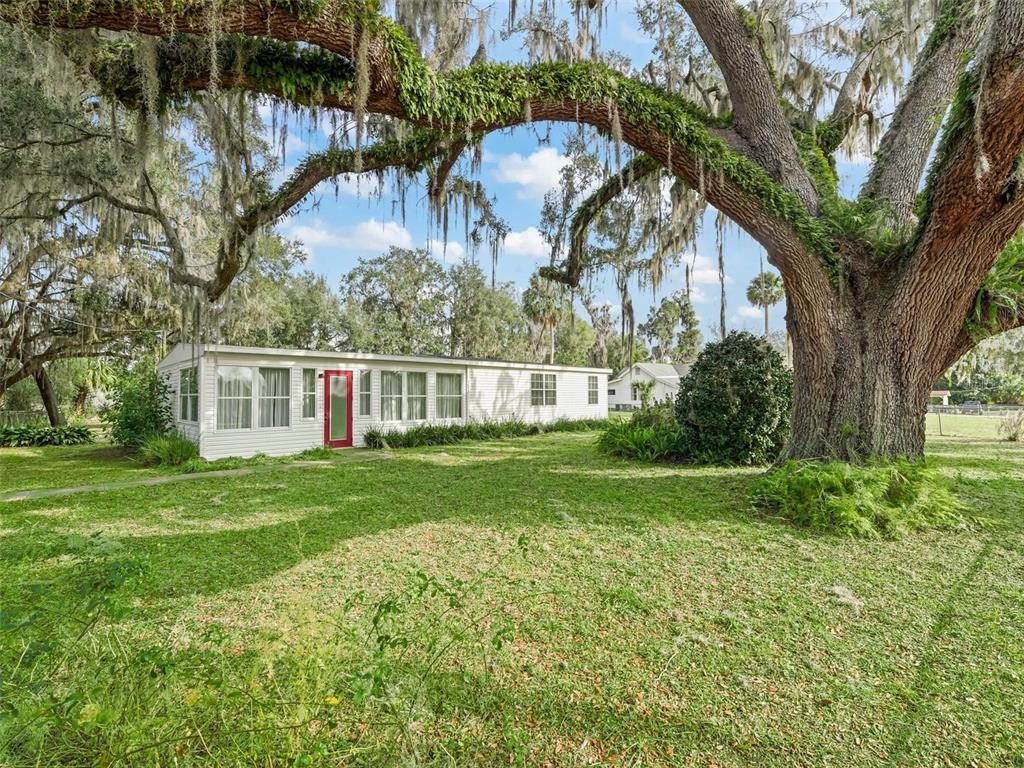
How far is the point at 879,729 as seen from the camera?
1814 mm

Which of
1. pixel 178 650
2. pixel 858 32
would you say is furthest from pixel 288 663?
pixel 858 32

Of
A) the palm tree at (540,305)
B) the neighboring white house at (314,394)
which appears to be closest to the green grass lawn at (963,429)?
the neighboring white house at (314,394)

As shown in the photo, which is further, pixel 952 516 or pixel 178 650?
pixel 952 516

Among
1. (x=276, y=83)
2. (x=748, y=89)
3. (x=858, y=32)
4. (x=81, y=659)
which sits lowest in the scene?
(x=81, y=659)

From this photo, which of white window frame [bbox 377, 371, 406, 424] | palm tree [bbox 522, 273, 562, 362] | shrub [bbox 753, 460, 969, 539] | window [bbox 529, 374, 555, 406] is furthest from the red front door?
palm tree [bbox 522, 273, 562, 362]

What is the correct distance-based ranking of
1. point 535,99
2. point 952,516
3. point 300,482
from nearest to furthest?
A: point 952,516
point 535,99
point 300,482

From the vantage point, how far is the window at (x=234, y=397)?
9531mm

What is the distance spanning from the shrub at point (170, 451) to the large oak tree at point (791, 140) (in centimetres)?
412

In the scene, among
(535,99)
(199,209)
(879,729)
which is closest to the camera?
(879,729)

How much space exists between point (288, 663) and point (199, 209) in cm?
1192

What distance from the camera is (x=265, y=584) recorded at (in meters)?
3.24

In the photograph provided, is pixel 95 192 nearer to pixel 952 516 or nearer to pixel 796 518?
pixel 796 518

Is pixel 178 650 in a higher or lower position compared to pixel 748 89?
lower

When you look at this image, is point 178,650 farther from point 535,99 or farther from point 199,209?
point 199,209
